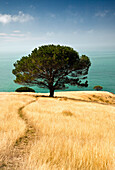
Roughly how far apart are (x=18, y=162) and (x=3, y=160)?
1.17 feet

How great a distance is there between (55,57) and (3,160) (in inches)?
850

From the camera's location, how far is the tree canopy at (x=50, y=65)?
974 inches

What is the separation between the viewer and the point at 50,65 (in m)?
25.2

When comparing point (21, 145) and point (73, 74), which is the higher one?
point (73, 74)

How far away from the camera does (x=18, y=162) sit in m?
3.17

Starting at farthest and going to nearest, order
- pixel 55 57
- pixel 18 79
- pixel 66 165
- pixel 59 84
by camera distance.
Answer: pixel 59 84 < pixel 18 79 < pixel 55 57 < pixel 66 165

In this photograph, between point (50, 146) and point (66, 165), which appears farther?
point (50, 146)

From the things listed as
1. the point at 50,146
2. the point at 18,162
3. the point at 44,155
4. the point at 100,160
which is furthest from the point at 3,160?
the point at 100,160

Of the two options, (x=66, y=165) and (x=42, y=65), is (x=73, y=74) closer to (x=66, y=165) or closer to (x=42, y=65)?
(x=42, y=65)

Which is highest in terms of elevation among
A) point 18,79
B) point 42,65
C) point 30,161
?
point 42,65

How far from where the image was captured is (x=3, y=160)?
10.6 feet

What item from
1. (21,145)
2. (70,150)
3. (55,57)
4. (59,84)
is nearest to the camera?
(70,150)

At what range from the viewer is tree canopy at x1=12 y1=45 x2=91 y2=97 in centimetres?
2475

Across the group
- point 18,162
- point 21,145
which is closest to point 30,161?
point 18,162
